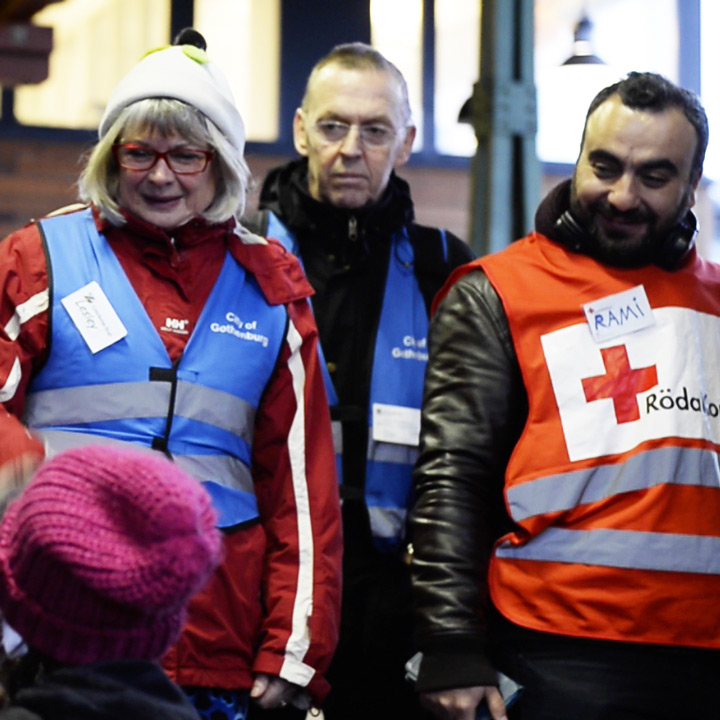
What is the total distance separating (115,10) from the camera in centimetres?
1000

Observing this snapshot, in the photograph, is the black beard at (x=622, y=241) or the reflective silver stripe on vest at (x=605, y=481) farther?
the black beard at (x=622, y=241)

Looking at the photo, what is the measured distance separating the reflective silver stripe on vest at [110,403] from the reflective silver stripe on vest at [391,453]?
27.9 inches

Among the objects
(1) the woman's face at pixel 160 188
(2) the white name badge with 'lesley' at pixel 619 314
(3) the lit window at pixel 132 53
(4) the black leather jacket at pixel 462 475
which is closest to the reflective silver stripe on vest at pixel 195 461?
(4) the black leather jacket at pixel 462 475

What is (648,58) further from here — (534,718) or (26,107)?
(534,718)

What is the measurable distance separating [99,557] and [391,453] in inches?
69.3

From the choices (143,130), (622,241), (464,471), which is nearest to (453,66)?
(622,241)

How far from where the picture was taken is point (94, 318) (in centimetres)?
263

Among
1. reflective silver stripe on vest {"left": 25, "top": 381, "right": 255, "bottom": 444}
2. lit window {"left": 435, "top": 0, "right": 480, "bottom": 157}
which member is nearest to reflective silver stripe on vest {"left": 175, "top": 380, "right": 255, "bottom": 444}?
reflective silver stripe on vest {"left": 25, "top": 381, "right": 255, "bottom": 444}

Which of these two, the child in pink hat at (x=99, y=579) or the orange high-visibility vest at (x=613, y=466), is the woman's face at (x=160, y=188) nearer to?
the orange high-visibility vest at (x=613, y=466)

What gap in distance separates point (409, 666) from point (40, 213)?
24.1 ft

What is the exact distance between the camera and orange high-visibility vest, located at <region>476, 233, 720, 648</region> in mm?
2646

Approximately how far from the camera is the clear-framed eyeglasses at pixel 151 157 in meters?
2.78

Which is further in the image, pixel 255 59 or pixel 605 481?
pixel 255 59

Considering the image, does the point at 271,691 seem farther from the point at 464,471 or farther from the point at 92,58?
the point at 92,58
